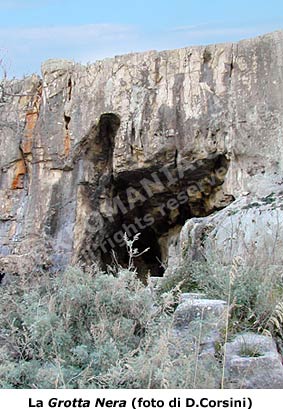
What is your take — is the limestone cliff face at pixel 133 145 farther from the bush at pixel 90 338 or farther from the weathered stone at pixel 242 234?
the bush at pixel 90 338

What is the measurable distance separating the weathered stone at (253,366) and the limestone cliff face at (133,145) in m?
5.45

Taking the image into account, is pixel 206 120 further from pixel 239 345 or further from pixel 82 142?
pixel 239 345

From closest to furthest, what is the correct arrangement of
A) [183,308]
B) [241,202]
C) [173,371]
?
[173,371] → [183,308] → [241,202]

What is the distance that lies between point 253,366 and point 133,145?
698 cm

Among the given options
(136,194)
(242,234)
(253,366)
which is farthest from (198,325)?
(136,194)

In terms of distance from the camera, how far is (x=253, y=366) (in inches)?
124

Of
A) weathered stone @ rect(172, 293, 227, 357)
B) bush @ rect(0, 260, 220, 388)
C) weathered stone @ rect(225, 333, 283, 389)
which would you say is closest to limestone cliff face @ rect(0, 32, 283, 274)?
bush @ rect(0, 260, 220, 388)

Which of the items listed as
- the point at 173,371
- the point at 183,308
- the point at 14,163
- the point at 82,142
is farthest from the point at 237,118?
the point at 173,371

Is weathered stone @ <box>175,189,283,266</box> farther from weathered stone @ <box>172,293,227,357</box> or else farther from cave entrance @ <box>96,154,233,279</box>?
cave entrance @ <box>96,154,233,279</box>

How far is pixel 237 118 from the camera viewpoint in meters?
9.28

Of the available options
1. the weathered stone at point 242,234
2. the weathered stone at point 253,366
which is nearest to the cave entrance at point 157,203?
the weathered stone at point 242,234

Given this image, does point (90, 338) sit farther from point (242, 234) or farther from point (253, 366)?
point (242, 234)

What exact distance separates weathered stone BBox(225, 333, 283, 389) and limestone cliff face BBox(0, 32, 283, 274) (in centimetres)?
545

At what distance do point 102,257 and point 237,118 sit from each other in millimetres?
3616
